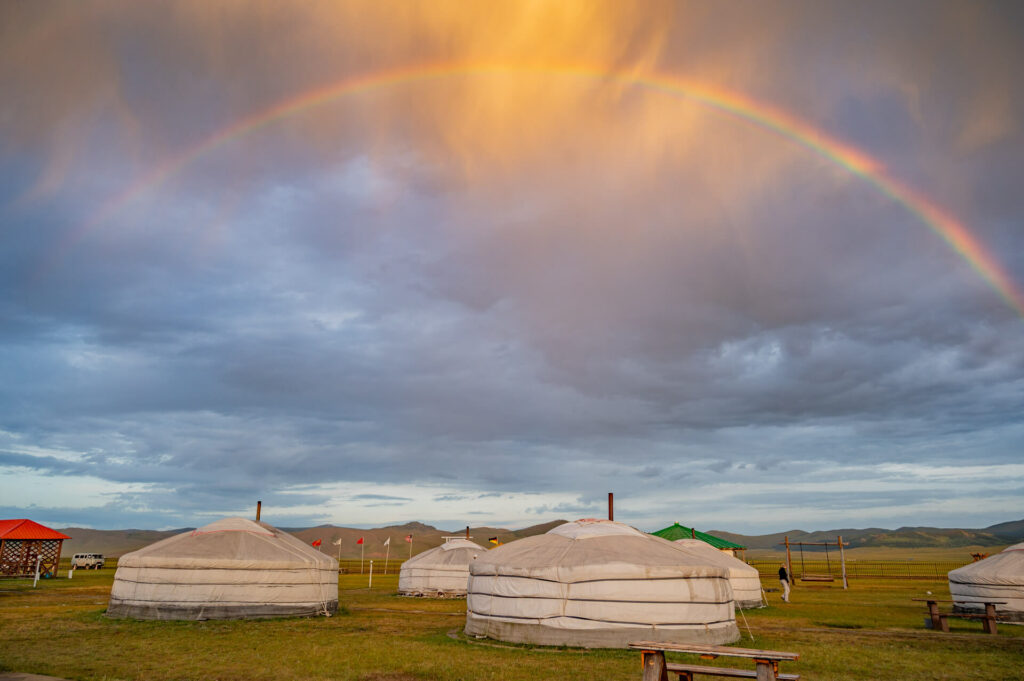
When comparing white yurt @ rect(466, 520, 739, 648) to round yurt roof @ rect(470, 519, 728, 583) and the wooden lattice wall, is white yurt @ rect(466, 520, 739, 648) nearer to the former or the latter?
round yurt roof @ rect(470, 519, 728, 583)

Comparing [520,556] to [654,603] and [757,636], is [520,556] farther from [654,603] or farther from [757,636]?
[757,636]

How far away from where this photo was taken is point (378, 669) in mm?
10828

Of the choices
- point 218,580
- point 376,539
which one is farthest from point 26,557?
point 376,539

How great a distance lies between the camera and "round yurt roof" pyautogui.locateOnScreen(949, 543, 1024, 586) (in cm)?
1986

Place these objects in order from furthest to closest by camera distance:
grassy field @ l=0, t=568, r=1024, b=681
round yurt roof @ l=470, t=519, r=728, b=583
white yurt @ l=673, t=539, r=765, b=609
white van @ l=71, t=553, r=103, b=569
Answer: white van @ l=71, t=553, r=103, b=569 < white yurt @ l=673, t=539, r=765, b=609 < round yurt roof @ l=470, t=519, r=728, b=583 < grassy field @ l=0, t=568, r=1024, b=681

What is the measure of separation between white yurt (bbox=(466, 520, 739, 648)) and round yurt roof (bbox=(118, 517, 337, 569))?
746cm

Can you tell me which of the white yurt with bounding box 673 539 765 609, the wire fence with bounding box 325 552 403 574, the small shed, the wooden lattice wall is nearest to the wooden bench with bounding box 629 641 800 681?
the white yurt with bounding box 673 539 765 609

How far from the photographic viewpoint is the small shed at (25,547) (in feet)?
141

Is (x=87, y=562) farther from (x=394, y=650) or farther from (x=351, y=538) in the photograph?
(x=351, y=538)

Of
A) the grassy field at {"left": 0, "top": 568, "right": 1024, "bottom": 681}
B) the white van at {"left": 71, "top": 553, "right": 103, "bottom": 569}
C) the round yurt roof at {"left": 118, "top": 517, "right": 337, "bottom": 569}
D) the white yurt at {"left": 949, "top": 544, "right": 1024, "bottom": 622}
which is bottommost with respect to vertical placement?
the white van at {"left": 71, "top": 553, "right": 103, "bottom": 569}

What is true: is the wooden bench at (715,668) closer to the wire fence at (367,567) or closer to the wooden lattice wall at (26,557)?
the wooden lattice wall at (26,557)

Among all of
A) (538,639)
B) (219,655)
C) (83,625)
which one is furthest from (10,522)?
(538,639)

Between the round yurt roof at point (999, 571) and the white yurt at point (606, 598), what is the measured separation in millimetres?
11400

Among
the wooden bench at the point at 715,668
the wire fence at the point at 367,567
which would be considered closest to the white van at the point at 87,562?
the wire fence at the point at 367,567
